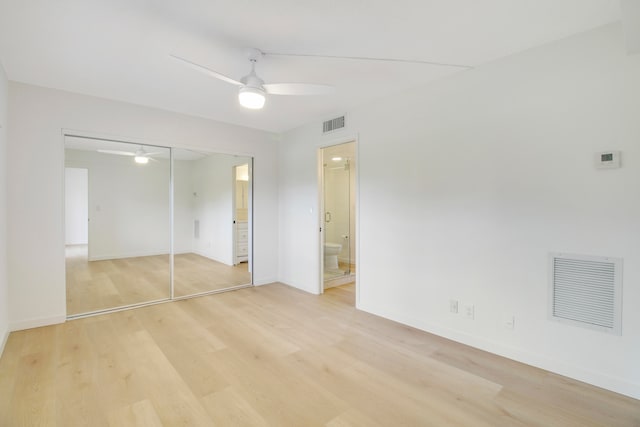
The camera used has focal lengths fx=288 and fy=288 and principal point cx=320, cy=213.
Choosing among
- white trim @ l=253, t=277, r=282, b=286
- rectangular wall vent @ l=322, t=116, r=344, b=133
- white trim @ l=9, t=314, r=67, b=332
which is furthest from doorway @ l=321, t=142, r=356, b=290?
→ white trim @ l=9, t=314, r=67, b=332

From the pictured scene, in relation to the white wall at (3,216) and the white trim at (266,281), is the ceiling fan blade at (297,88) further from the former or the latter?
the white trim at (266,281)

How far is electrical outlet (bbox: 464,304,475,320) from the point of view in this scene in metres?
2.71

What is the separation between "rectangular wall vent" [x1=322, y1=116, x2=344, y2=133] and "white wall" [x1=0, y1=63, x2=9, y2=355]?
3.33 m

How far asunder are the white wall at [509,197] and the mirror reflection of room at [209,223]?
7.30 feet

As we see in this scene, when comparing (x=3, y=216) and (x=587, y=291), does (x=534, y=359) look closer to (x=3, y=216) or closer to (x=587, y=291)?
(x=587, y=291)

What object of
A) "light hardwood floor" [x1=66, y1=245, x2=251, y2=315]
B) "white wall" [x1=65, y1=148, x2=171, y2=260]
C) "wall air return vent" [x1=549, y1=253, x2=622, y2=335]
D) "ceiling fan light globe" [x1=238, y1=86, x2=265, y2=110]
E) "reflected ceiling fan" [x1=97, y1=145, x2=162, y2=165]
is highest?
"ceiling fan light globe" [x1=238, y1=86, x2=265, y2=110]

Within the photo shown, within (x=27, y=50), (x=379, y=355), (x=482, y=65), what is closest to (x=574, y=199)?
(x=482, y=65)

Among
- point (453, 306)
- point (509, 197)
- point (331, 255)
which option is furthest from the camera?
point (331, 255)

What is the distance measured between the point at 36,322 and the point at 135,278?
1306mm

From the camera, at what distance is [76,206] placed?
3625 mm

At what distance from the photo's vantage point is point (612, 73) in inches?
79.9

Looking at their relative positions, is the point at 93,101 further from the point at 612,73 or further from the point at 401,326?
the point at 612,73

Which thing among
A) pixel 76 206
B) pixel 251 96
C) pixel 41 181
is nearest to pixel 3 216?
pixel 41 181

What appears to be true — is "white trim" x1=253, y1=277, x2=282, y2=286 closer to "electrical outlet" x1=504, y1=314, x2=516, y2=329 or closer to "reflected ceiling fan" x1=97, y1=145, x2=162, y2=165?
"reflected ceiling fan" x1=97, y1=145, x2=162, y2=165
